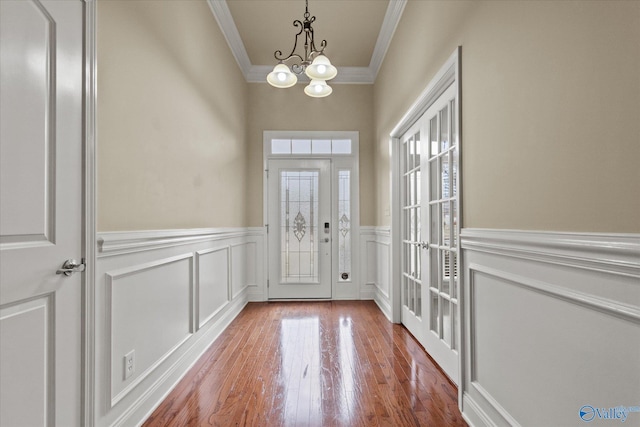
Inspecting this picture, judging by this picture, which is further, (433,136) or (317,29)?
(317,29)

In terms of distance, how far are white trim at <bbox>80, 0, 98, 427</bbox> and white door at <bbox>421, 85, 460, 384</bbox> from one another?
1.82 meters

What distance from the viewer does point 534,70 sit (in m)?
1.28

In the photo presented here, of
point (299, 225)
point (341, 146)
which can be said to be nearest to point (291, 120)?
point (341, 146)

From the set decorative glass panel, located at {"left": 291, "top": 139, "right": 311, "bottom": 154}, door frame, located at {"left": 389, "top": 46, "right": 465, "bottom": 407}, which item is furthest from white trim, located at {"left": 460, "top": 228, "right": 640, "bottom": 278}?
decorative glass panel, located at {"left": 291, "top": 139, "right": 311, "bottom": 154}

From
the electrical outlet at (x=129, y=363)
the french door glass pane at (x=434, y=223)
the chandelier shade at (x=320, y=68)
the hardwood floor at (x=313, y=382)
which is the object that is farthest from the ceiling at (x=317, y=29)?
the hardwood floor at (x=313, y=382)

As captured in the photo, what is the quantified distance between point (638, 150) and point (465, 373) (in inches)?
55.2

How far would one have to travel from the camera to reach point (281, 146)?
14.9 feet

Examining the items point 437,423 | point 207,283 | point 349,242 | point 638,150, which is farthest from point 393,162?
point 638,150

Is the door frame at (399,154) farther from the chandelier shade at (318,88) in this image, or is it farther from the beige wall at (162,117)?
the beige wall at (162,117)

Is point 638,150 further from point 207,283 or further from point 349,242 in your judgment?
point 349,242

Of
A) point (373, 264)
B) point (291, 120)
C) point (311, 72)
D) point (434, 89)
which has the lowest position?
point (373, 264)

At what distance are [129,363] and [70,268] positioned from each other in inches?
27.4

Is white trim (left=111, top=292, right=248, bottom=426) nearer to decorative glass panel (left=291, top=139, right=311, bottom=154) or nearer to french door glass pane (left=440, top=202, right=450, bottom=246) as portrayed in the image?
french door glass pane (left=440, top=202, right=450, bottom=246)

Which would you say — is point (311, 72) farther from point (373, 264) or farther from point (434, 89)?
point (373, 264)
